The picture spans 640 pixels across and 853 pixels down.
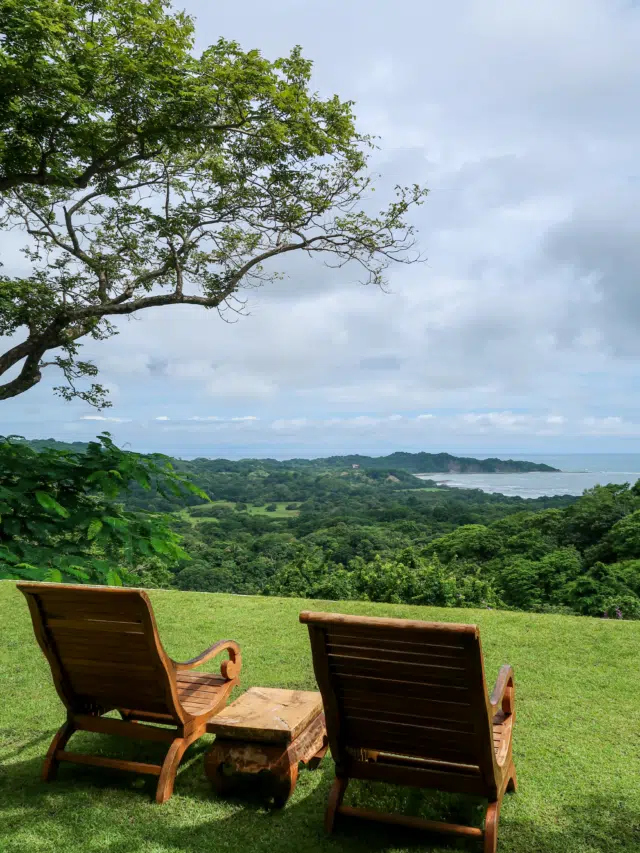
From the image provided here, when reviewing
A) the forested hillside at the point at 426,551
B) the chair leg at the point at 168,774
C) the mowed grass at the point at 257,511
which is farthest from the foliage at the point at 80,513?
the mowed grass at the point at 257,511

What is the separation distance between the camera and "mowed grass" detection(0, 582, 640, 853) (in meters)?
2.82

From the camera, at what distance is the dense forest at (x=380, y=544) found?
916 cm

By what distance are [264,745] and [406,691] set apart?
37.3 inches

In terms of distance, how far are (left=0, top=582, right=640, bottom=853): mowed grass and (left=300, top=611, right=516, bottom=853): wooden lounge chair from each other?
272 millimetres

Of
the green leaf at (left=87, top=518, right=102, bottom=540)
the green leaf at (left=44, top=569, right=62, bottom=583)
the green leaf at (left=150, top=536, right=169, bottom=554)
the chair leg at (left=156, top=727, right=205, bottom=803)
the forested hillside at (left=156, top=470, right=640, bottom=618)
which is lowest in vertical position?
the forested hillside at (left=156, top=470, right=640, bottom=618)

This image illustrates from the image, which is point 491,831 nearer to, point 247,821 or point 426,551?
point 247,821

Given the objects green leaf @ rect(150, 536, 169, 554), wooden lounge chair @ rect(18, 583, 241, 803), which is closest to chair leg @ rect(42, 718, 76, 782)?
wooden lounge chair @ rect(18, 583, 241, 803)

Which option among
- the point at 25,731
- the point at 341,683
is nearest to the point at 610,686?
the point at 341,683

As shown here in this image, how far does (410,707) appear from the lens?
2.71m

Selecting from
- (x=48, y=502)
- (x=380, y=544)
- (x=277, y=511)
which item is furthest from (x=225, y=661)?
(x=277, y=511)

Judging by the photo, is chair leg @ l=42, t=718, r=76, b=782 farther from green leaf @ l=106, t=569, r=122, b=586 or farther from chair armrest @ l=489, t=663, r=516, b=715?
green leaf @ l=106, t=569, r=122, b=586

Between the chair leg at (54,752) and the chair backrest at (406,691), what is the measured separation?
1559mm

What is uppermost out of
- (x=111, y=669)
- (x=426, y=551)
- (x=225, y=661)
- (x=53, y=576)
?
(x=111, y=669)

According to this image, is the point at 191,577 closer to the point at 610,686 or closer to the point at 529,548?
the point at 529,548
